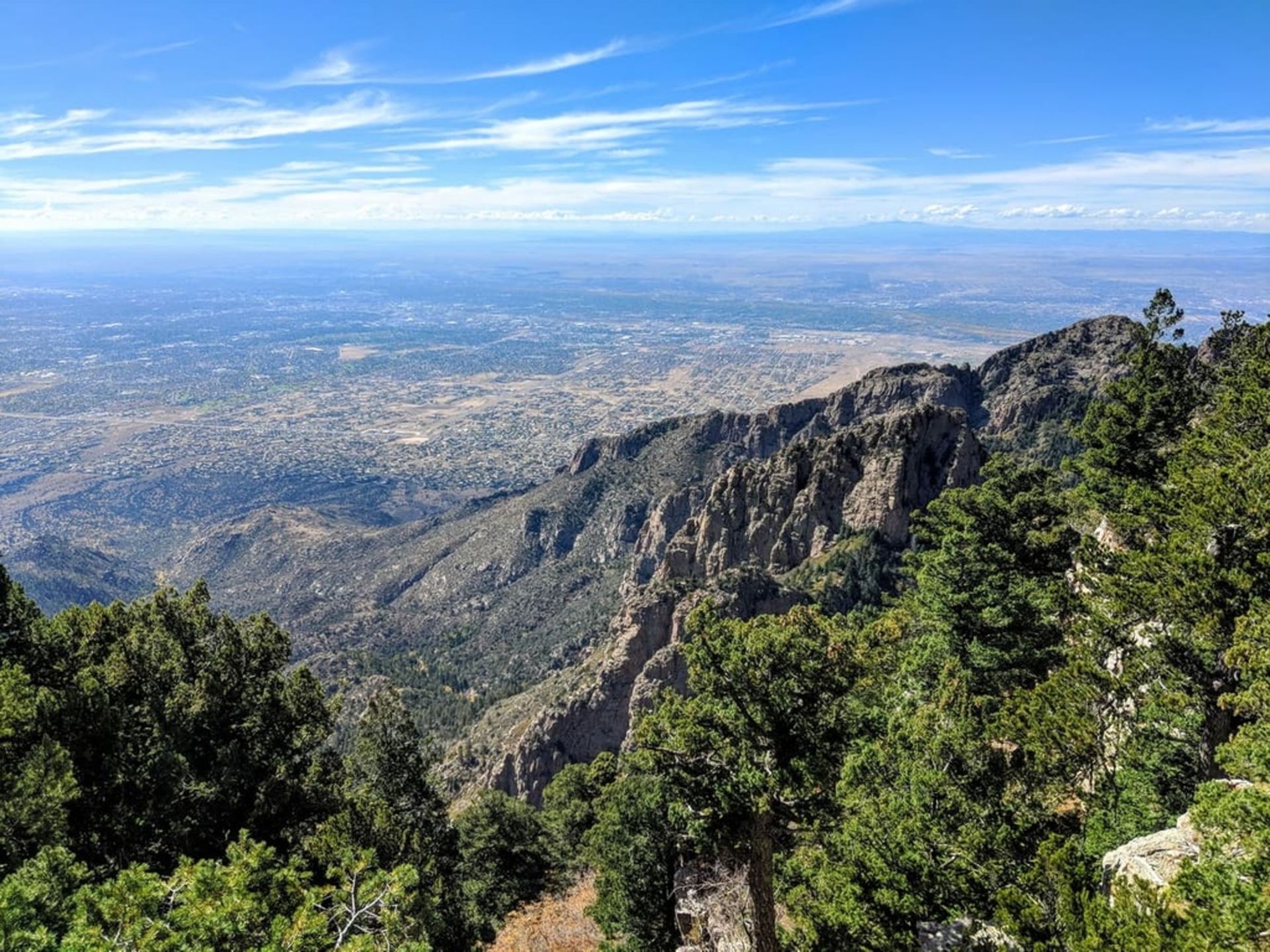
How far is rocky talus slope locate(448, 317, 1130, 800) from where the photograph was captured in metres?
67.3

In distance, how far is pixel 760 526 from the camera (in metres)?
87.5

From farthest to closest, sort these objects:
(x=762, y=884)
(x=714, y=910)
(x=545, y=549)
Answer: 1. (x=545, y=549)
2. (x=714, y=910)
3. (x=762, y=884)

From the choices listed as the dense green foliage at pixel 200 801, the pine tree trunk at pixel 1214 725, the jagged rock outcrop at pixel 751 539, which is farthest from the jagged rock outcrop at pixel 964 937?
the jagged rock outcrop at pixel 751 539

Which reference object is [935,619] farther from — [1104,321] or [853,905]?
[1104,321]

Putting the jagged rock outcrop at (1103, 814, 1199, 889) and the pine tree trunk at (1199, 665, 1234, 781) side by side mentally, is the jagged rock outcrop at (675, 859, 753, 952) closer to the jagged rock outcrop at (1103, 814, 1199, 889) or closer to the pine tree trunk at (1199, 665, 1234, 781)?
the jagged rock outcrop at (1103, 814, 1199, 889)

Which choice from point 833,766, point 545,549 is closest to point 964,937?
point 833,766

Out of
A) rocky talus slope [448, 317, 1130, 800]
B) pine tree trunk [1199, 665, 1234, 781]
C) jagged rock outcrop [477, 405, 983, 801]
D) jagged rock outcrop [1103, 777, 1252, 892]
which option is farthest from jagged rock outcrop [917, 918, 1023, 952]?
jagged rock outcrop [477, 405, 983, 801]

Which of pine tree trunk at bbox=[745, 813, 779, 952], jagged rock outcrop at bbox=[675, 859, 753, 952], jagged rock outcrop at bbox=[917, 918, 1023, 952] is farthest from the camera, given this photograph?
jagged rock outcrop at bbox=[675, 859, 753, 952]

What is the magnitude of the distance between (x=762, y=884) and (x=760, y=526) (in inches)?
2837

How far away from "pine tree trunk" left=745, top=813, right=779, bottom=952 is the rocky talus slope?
4580 cm

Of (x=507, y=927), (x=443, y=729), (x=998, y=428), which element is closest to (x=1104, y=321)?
(x=998, y=428)

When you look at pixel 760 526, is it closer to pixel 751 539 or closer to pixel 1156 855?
pixel 751 539

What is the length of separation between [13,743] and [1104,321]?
156861 millimetres

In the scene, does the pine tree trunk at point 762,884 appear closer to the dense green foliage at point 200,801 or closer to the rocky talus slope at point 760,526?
the dense green foliage at point 200,801
